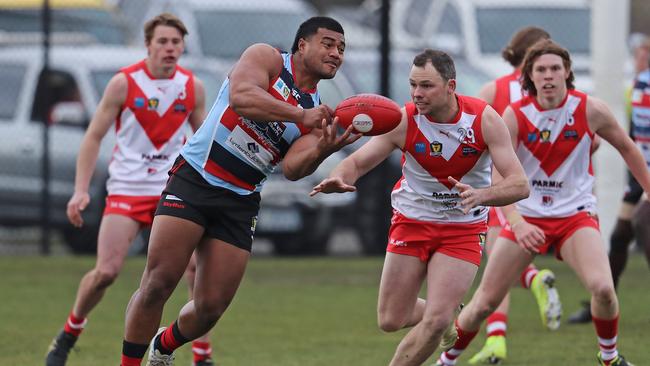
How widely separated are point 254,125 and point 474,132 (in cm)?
119

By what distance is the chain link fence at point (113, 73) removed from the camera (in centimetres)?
1480

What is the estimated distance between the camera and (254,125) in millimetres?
6871

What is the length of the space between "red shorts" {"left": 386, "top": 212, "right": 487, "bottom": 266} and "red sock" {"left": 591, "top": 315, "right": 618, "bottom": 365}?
95 centimetres

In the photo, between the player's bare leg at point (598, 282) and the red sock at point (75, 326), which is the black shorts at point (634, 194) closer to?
the player's bare leg at point (598, 282)

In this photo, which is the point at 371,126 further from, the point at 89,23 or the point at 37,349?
the point at 89,23

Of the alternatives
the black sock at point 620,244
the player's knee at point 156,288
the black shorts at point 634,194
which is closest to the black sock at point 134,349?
the player's knee at point 156,288

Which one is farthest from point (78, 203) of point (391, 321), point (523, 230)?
point (523, 230)

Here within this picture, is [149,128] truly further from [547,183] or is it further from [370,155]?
[547,183]

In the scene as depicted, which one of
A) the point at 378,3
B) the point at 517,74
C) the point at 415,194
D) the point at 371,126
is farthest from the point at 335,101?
the point at 371,126

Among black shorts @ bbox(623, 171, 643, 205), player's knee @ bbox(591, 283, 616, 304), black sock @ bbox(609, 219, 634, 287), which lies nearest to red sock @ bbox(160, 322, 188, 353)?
player's knee @ bbox(591, 283, 616, 304)

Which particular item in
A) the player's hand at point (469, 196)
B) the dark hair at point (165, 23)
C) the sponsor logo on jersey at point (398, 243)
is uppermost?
the dark hair at point (165, 23)

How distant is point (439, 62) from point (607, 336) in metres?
1.95

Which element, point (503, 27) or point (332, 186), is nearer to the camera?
point (332, 186)

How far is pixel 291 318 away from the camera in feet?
35.8
